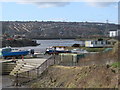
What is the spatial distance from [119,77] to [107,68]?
2040 millimetres

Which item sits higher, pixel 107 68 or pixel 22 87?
pixel 107 68

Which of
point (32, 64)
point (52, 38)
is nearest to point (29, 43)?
point (52, 38)

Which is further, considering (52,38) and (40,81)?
(52,38)

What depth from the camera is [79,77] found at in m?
19.0

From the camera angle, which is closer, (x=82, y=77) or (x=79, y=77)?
(x=82, y=77)

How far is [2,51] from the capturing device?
40.7 metres

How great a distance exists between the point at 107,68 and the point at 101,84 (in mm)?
1990

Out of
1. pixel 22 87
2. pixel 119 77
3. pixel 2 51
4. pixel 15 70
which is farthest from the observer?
pixel 2 51

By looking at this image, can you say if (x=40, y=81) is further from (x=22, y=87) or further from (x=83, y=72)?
(x=83, y=72)

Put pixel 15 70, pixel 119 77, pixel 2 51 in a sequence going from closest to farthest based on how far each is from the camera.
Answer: pixel 119 77
pixel 15 70
pixel 2 51

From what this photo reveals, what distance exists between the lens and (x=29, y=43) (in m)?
127

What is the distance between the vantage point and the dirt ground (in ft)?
53.7

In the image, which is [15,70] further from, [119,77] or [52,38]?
[52,38]

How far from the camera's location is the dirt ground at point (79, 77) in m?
16.4
